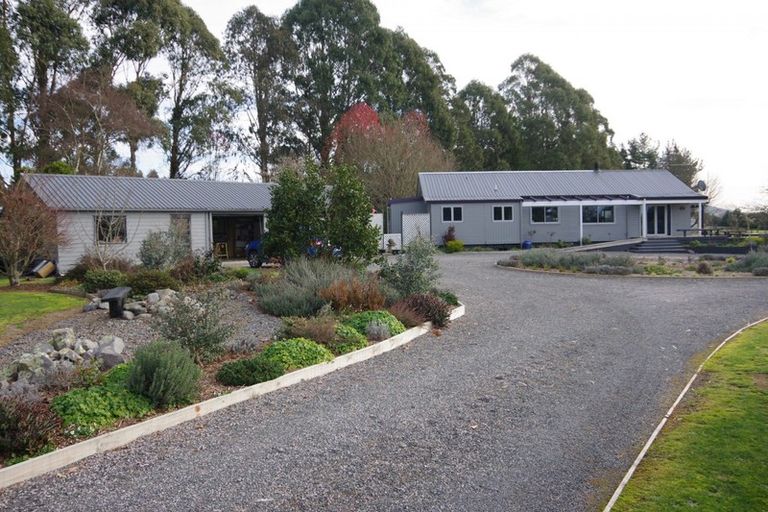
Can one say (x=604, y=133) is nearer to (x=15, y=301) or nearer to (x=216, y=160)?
(x=216, y=160)

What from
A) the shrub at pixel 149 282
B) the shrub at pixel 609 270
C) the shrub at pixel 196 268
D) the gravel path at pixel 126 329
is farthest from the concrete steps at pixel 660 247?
the gravel path at pixel 126 329

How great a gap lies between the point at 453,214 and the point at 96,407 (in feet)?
93.1

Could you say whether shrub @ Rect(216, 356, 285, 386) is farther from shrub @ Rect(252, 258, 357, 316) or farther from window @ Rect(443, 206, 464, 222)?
window @ Rect(443, 206, 464, 222)

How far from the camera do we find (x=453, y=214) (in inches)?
1304

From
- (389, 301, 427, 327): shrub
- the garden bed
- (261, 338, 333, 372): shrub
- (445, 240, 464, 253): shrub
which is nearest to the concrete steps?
the garden bed

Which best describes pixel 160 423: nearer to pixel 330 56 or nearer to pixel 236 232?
pixel 236 232

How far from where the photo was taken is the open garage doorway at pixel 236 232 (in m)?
30.4

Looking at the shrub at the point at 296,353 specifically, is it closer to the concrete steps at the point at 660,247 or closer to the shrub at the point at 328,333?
the shrub at the point at 328,333

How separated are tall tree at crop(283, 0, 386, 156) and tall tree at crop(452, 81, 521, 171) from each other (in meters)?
10.1

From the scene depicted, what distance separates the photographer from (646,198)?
34.7 metres

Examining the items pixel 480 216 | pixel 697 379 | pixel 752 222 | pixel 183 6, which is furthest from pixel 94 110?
pixel 752 222

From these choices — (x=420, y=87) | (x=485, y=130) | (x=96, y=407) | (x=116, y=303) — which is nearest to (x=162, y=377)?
(x=96, y=407)

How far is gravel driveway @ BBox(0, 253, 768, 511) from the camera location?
444 cm

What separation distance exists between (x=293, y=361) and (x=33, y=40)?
105 ft
